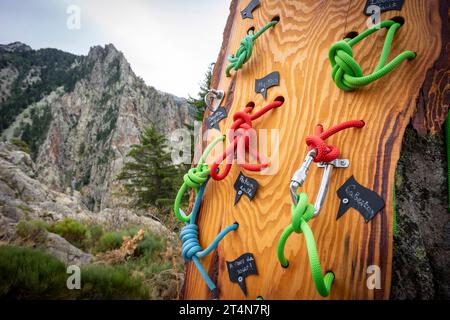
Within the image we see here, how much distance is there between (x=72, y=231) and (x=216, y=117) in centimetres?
362

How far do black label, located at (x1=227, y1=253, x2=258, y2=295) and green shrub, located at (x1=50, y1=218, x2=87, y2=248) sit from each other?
3547 mm

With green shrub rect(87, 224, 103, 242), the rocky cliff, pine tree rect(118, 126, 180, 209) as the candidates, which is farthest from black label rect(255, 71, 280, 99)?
the rocky cliff

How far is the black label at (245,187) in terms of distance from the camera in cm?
89

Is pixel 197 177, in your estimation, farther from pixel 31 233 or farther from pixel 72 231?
pixel 72 231

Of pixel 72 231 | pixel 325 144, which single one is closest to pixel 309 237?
pixel 325 144

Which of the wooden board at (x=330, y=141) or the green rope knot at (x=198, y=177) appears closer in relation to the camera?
the wooden board at (x=330, y=141)

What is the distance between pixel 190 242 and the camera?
969 mm

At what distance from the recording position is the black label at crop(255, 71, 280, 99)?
0.98 meters

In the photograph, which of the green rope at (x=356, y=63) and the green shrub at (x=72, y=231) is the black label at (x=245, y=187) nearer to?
the green rope at (x=356, y=63)

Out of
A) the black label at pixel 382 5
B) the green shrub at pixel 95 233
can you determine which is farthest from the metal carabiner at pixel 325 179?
the green shrub at pixel 95 233

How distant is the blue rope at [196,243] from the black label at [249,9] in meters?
0.95

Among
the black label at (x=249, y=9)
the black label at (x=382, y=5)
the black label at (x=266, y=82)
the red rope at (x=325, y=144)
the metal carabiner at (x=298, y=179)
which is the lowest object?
the metal carabiner at (x=298, y=179)

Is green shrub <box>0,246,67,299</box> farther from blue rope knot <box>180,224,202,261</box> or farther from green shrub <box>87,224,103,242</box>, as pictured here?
green shrub <box>87,224,103,242</box>

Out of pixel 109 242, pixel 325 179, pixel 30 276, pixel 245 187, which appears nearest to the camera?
pixel 325 179
